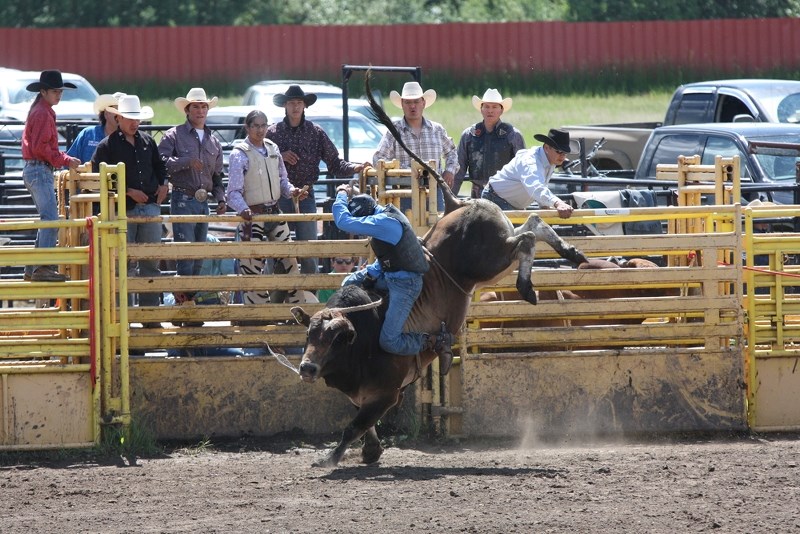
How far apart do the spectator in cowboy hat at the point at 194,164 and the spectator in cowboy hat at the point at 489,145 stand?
215 centimetres

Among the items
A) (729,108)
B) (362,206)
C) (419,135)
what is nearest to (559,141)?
(419,135)

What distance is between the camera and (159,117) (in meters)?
30.1

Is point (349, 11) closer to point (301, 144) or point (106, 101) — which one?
point (106, 101)

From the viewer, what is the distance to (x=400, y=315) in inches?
335

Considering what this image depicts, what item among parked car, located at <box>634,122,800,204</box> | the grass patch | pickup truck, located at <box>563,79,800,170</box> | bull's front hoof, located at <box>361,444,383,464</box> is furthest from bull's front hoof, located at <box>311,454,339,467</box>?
pickup truck, located at <box>563,79,800,170</box>

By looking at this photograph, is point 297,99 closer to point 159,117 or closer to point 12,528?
point 12,528

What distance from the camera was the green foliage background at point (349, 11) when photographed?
38469 millimetres

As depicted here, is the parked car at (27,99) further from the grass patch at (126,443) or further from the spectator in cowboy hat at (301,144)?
the grass patch at (126,443)

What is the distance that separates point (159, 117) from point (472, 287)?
73.7 feet

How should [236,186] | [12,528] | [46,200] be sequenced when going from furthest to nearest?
[46,200]
[236,186]
[12,528]

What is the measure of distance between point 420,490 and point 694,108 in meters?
12.1

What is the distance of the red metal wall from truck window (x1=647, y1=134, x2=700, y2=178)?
60.5 ft

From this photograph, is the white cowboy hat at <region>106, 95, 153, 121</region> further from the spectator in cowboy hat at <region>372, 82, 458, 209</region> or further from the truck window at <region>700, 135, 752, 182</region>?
the truck window at <region>700, 135, 752, 182</region>

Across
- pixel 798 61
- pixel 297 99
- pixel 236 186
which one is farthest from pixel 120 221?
pixel 798 61
